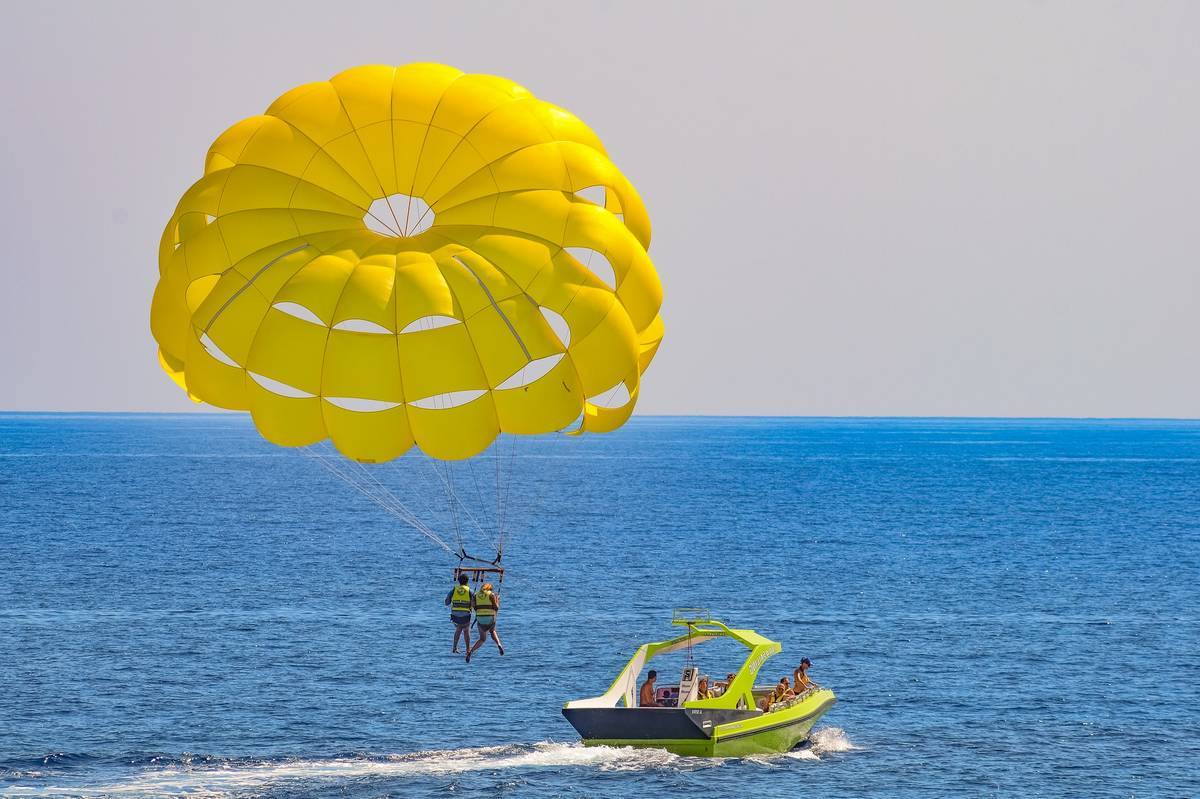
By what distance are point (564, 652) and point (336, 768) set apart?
1715cm

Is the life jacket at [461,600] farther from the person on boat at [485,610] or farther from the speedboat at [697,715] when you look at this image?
the speedboat at [697,715]

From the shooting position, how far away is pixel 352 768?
121ft

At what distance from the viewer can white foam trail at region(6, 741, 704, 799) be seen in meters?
34.2

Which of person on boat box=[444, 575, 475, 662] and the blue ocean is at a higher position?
person on boat box=[444, 575, 475, 662]

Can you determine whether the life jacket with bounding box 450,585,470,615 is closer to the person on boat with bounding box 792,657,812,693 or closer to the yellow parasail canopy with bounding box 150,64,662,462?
the yellow parasail canopy with bounding box 150,64,662,462

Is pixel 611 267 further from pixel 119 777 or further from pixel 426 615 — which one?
pixel 426 615

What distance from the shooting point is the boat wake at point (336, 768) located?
112ft

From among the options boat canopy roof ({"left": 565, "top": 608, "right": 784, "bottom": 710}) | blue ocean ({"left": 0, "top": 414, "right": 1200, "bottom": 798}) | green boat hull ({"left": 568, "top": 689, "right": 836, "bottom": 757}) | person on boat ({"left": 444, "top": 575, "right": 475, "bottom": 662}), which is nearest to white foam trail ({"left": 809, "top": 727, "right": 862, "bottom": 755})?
blue ocean ({"left": 0, "top": 414, "right": 1200, "bottom": 798})

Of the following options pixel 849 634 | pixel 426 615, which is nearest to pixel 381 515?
pixel 426 615

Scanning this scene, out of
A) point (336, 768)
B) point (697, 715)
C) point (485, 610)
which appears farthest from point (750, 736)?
point (485, 610)

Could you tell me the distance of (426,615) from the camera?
206 ft

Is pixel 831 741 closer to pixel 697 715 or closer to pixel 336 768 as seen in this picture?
pixel 697 715

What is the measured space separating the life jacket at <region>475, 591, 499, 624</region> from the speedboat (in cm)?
865

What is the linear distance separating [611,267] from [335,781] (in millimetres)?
15235
